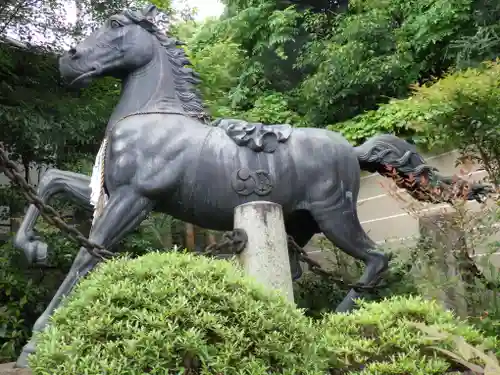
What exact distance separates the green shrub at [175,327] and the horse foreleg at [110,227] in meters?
1.52

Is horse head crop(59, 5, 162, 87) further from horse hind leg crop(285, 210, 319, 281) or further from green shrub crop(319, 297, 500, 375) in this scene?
green shrub crop(319, 297, 500, 375)

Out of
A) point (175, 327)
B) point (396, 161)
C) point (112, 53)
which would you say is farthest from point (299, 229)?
point (175, 327)

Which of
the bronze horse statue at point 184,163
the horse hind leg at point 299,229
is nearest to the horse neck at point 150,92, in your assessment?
the bronze horse statue at point 184,163

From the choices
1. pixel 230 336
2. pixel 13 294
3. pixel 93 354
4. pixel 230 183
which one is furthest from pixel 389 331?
pixel 13 294

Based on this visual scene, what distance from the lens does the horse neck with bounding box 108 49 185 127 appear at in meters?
4.29

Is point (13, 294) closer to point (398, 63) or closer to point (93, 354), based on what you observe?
point (93, 354)

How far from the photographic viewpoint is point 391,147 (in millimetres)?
4562

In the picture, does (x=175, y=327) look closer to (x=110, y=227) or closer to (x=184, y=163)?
(x=110, y=227)

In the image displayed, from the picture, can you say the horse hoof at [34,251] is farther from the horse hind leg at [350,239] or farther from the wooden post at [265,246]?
the horse hind leg at [350,239]

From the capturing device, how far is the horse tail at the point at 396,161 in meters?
4.45

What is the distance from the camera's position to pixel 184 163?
4.06m

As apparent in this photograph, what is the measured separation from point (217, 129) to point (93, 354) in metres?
2.54

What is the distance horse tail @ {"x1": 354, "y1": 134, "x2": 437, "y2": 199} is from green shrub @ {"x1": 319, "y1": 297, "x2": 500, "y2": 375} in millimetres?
1693

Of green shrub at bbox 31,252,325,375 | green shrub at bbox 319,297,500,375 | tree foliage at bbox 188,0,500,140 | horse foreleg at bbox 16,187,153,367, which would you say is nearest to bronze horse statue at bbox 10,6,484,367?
horse foreleg at bbox 16,187,153,367
